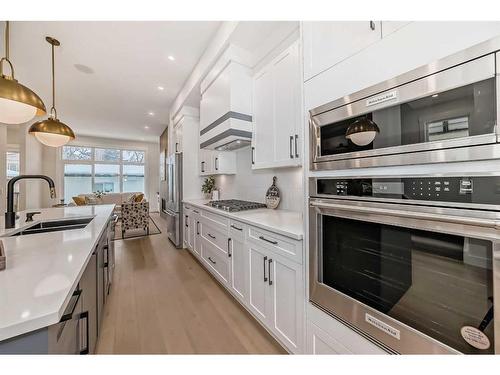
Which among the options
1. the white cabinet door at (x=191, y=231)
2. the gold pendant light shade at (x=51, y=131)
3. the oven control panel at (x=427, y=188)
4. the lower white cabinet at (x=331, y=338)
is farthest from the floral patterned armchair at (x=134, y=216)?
the oven control panel at (x=427, y=188)

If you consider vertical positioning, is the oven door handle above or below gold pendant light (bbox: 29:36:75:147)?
below

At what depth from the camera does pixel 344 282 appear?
1004mm

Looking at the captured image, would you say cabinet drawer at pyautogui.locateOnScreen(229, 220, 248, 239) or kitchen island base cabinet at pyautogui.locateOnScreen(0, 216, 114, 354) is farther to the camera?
cabinet drawer at pyautogui.locateOnScreen(229, 220, 248, 239)

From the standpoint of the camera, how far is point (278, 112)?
1982mm

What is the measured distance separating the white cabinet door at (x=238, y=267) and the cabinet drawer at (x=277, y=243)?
216mm

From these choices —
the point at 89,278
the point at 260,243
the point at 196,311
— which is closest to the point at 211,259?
the point at 196,311

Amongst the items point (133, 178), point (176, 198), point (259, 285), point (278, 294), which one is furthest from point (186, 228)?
point (133, 178)

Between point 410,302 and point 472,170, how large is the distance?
1.72ft

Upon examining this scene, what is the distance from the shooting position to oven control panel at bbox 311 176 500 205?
60 cm

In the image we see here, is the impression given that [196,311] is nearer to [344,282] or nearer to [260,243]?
[260,243]

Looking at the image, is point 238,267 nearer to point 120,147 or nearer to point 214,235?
point 214,235

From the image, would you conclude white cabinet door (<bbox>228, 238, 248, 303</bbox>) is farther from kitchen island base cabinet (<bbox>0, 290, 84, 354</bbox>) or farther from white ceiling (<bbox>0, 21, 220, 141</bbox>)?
white ceiling (<bbox>0, 21, 220, 141</bbox>)

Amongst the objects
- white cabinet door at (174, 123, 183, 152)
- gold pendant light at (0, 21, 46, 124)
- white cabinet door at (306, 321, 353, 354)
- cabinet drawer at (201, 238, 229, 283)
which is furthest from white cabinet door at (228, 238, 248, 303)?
white cabinet door at (174, 123, 183, 152)
